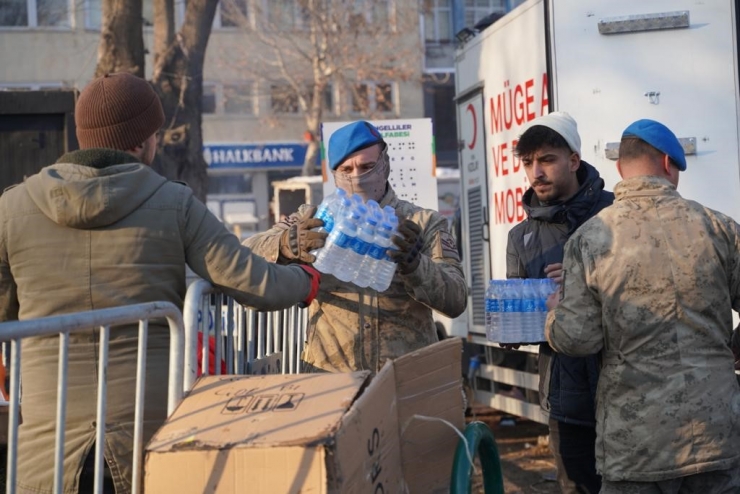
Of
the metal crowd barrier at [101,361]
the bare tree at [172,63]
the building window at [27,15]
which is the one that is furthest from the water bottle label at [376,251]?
the building window at [27,15]

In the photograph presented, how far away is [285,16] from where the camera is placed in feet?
117

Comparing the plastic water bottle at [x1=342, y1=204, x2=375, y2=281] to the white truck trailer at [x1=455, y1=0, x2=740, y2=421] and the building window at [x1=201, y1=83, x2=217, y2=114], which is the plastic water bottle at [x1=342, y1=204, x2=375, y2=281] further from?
the building window at [x1=201, y1=83, x2=217, y2=114]

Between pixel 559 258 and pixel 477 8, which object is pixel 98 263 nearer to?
pixel 559 258

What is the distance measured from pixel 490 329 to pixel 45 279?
1.96 metres

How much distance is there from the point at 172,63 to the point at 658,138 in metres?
10.1

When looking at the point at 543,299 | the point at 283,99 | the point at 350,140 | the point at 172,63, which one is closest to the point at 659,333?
the point at 543,299

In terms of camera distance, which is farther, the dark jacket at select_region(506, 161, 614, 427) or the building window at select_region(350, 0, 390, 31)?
the building window at select_region(350, 0, 390, 31)

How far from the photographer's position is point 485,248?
31.2 feet

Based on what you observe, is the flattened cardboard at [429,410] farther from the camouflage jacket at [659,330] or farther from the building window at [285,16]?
the building window at [285,16]

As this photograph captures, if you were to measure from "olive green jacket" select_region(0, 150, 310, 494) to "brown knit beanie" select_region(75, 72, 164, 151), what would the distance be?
10 cm

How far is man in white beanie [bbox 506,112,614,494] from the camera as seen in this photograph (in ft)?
13.8

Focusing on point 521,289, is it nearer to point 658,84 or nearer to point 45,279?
point 45,279

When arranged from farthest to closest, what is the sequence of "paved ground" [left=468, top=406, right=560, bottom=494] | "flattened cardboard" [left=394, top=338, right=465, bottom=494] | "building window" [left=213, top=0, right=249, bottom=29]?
"building window" [left=213, top=0, right=249, bottom=29] < "paved ground" [left=468, top=406, right=560, bottom=494] < "flattened cardboard" [left=394, top=338, right=465, bottom=494]

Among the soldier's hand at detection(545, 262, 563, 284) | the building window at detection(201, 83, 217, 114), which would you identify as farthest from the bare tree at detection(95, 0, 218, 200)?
the building window at detection(201, 83, 217, 114)
